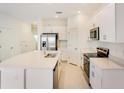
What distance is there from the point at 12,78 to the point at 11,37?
18.1 feet

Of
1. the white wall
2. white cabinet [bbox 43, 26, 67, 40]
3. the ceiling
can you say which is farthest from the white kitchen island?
white cabinet [bbox 43, 26, 67, 40]

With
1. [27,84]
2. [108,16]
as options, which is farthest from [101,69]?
[27,84]

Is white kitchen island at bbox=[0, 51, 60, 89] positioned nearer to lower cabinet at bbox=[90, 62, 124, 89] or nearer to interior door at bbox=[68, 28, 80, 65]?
lower cabinet at bbox=[90, 62, 124, 89]

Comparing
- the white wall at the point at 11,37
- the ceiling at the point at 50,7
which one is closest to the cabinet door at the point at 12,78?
the ceiling at the point at 50,7

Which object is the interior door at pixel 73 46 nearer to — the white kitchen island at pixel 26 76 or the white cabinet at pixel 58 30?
the white cabinet at pixel 58 30

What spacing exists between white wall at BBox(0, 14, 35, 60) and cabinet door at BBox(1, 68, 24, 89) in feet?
15.0

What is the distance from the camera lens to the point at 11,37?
25.4 ft

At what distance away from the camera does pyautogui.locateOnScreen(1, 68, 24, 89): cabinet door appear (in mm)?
2627

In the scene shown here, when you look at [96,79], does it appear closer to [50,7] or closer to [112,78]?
[112,78]

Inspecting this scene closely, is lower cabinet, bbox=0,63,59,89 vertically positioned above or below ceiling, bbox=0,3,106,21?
below

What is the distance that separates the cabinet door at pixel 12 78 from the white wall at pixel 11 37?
15.0 feet

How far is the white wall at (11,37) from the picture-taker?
23.0ft

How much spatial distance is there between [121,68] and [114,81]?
0.95 feet
